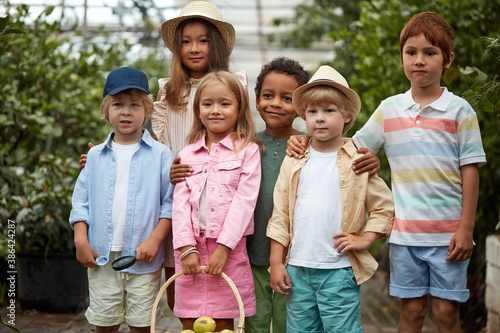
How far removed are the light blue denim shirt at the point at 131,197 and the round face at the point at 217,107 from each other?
350 millimetres

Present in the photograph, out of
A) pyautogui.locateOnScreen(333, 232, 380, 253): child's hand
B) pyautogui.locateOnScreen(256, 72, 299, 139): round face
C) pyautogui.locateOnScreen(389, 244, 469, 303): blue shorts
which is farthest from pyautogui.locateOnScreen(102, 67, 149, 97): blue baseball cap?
pyautogui.locateOnScreen(389, 244, 469, 303): blue shorts

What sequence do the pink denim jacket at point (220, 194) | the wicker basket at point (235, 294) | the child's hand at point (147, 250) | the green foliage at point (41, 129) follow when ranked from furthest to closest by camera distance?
the green foliage at point (41, 129)
the child's hand at point (147, 250)
the pink denim jacket at point (220, 194)
the wicker basket at point (235, 294)

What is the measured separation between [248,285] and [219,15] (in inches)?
60.8

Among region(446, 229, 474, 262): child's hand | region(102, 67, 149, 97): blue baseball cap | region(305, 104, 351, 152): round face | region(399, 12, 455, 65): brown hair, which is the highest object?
region(399, 12, 455, 65): brown hair

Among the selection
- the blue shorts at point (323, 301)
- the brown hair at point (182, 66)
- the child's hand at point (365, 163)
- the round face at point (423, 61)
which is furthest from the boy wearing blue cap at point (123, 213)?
the round face at point (423, 61)

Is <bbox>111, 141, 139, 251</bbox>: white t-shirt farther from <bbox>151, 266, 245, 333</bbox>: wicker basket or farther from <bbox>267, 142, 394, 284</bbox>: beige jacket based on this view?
<bbox>267, 142, 394, 284</bbox>: beige jacket

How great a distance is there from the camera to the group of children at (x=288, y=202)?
2738 mm

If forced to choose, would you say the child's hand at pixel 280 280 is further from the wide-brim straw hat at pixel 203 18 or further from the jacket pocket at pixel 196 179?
the wide-brim straw hat at pixel 203 18

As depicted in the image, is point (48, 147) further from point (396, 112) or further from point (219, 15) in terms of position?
point (396, 112)

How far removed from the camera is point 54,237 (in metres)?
4.86

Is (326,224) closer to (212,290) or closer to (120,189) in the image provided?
(212,290)

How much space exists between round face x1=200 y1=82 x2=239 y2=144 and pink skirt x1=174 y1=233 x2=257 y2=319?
565 mm

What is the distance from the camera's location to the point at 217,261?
8.91 ft

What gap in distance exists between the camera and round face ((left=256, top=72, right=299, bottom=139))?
3.05 m
